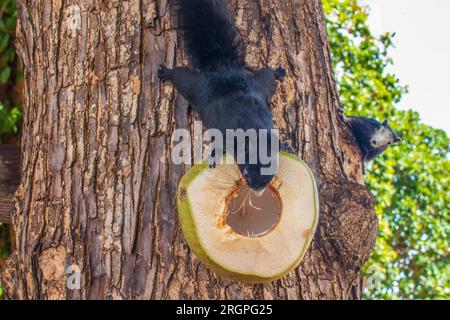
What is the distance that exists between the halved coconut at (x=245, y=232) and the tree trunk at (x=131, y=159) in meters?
0.14

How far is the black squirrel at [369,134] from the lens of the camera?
204 cm

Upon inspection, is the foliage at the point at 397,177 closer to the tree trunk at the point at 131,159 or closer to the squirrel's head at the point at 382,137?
the squirrel's head at the point at 382,137

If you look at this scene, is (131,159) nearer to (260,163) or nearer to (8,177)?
(260,163)

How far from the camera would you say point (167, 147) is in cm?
163

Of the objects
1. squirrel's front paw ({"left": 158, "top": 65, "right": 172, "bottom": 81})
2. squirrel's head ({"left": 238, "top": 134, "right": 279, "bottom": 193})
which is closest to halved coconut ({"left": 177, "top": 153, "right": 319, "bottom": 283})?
squirrel's head ({"left": 238, "top": 134, "right": 279, "bottom": 193})

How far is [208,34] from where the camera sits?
178 centimetres

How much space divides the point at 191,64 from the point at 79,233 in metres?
0.58

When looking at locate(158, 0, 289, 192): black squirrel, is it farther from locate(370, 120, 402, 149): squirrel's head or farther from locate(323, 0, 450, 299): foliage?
locate(323, 0, 450, 299): foliage

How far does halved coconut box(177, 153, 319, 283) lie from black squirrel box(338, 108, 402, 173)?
0.53m

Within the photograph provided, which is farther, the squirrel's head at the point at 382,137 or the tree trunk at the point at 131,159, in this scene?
the squirrel's head at the point at 382,137

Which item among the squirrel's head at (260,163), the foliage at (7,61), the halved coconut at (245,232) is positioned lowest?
the halved coconut at (245,232)

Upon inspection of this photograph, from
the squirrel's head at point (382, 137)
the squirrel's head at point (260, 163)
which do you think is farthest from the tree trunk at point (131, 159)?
the squirrel's head at point (382, 137)

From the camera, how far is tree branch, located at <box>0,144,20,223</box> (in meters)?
2.02

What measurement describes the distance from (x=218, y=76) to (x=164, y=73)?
22 cm
